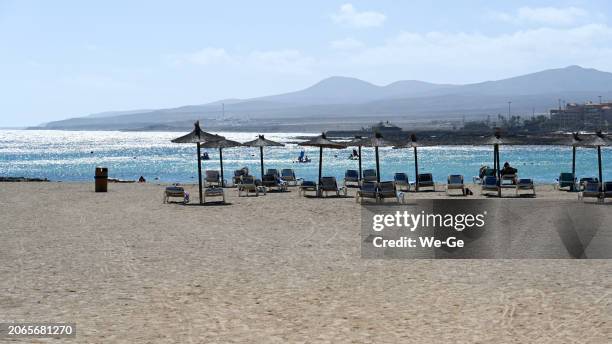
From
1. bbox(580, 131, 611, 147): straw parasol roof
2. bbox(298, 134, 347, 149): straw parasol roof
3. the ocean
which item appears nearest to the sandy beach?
bbox(298, 134, 347, 149): straw parasol roof

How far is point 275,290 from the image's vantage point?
8.26m

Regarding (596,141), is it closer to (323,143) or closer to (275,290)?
(323,143)

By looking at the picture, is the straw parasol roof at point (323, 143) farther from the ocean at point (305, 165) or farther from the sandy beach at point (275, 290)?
the ocean at point (305, 165)

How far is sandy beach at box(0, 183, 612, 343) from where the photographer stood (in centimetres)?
668

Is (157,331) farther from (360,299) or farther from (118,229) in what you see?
(118,229)

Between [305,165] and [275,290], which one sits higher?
[275,290]

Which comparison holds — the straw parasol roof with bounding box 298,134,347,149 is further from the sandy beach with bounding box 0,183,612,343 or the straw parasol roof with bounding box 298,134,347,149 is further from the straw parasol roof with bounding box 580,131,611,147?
the sandy beach with bounding box 0,183,612,343

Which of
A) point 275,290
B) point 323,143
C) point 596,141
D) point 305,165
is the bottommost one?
point 305,165

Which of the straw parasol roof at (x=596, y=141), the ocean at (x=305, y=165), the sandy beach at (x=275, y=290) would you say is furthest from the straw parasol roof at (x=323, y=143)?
the ocean at (x=305, y=165)

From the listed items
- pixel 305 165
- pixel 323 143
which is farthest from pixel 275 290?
pixel 305 165

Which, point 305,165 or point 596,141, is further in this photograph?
point 305,165

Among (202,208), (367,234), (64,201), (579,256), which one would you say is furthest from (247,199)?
(579,256)

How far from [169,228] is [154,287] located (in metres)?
5.14

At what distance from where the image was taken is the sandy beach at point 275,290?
21.9 ft
